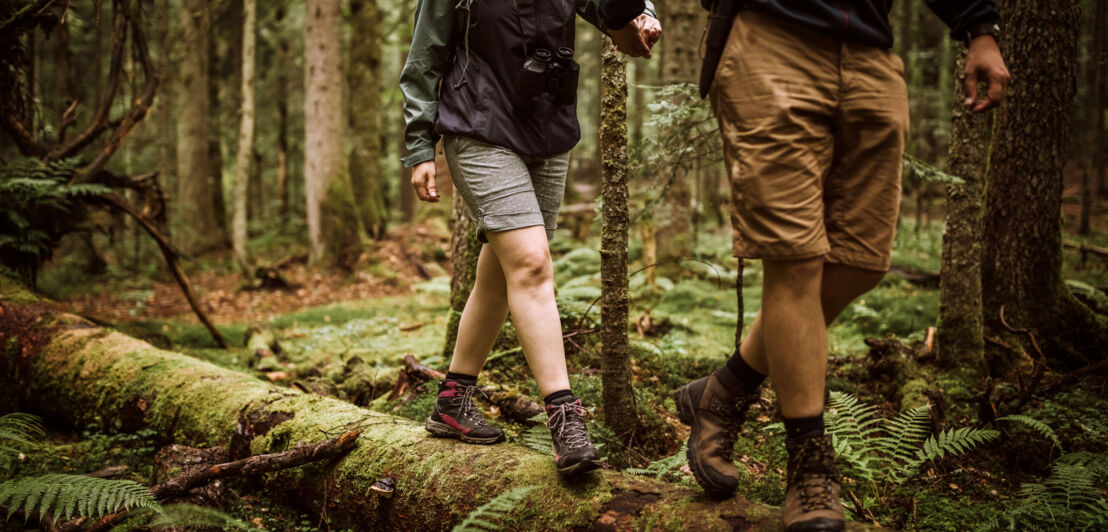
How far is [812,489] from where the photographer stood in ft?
6.02

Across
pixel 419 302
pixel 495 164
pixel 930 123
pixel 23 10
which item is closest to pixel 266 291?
pixel 419 302

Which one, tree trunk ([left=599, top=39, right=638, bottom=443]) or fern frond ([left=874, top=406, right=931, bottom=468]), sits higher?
tree trunk ([left=599, top=39, right=638, bottom=443])

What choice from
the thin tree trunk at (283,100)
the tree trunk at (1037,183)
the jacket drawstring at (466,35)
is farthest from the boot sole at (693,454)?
the thin tree trunk at (283,100)

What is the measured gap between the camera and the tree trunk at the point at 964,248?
4.32 m

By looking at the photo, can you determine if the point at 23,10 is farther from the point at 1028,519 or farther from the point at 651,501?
the point at 1028,519

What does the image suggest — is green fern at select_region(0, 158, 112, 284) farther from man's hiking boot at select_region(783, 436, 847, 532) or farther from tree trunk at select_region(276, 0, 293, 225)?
tree trunk at select_region(276, 0, 293, 225)

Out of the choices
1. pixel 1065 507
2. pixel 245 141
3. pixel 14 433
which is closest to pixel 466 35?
pixel 14 433

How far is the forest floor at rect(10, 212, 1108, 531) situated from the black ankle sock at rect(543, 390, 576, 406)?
1.25 feet

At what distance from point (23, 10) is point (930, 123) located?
2105 centimetres

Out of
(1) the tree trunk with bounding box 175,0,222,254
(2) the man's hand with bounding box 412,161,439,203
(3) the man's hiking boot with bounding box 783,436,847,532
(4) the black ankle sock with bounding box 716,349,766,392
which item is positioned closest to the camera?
(3) the man's hiking boot with bounding box 783,436,847,532

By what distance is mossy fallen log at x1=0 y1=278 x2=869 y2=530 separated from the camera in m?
2.10

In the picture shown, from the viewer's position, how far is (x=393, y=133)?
1024 inches

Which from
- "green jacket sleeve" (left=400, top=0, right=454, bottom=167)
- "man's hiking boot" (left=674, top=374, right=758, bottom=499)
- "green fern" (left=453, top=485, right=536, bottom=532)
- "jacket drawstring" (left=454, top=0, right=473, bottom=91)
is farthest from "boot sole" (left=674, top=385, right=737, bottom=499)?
"jacket drawstring" (left=454, top=0, right=473, bottom=91)

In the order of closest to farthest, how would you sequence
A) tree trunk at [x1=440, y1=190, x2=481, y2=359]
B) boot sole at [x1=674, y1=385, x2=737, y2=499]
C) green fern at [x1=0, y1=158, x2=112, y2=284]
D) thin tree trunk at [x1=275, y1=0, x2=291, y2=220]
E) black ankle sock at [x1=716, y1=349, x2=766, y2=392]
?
boot sole at [x1=674, y1=385, x2=737, y2=499], black ankle sock at [x1=716, y1=349, x2=766, y2=392], tree trunk at [x1=440, y1=190, x2=481, y2=359], green fern at [x1=0, y1=158, x2=112, y2=284], thin tree trunk at [x1=275, y1=0, x2=291, y2=220]
